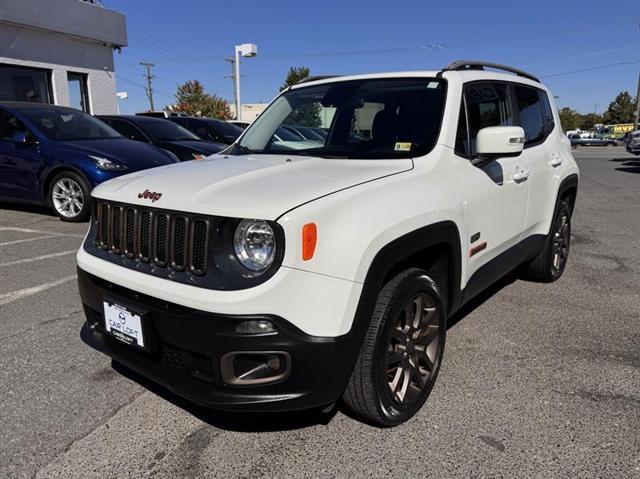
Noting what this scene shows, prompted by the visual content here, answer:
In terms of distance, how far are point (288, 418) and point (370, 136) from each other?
170cm

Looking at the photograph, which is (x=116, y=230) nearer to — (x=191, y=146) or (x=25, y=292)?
(x=25, y=292)

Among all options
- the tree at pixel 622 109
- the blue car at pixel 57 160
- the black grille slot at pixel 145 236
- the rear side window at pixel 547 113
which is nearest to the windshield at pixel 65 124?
the blue car at pixel 57 160

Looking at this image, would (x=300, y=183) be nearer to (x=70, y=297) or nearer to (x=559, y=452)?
(x=559, y=452)

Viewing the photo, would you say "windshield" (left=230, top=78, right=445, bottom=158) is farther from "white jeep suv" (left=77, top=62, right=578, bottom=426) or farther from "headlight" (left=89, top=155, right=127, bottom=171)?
"headlight" (left=89, top=155, right=127, bottom=171)

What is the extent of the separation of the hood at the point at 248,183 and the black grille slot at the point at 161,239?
0.20 ft

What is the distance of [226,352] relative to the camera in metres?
2.10

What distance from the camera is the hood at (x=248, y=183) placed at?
7.10ft

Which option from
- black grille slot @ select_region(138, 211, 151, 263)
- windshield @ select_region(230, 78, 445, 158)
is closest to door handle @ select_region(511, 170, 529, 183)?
windshield @ select_region(230, 78, 445, 158)

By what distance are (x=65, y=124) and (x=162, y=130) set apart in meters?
2.42

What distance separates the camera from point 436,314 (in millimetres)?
2781

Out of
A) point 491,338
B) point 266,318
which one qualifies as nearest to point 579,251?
point 491,338

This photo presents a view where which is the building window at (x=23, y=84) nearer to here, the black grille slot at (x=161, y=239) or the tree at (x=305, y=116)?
the tree at (x=305, y=116)

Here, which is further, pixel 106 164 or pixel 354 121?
pixel 106 164

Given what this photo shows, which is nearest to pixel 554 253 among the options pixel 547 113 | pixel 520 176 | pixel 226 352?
pixel 547 113
